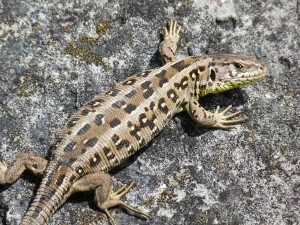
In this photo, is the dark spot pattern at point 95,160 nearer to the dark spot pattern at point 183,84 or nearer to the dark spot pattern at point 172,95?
the dark spot pattern at point 172,95

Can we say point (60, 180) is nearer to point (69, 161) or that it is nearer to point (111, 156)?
point (69, 161)

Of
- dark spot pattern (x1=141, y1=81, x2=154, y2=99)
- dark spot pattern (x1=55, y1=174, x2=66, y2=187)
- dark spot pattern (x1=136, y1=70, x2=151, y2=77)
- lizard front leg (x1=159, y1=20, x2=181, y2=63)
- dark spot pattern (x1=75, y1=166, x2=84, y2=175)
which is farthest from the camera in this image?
lizard front leg (x1=159, y1=20, x2=181, y2=63)

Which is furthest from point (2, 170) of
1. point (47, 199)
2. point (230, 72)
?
point (230, 72)

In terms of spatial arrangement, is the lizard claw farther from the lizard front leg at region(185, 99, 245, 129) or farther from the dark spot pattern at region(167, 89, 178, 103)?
the lizard front leg at region(185, 99, 245, 129)

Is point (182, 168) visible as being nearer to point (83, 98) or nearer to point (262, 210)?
point (262, 210)

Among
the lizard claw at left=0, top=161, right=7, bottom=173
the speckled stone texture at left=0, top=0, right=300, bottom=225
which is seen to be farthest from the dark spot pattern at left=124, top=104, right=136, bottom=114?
the lizard claw at left=0, top=161, right=7, bottom=173

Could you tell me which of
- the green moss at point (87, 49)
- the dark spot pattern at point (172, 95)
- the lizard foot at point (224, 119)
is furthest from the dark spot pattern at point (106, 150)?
the lizard foot at point (224, 119)

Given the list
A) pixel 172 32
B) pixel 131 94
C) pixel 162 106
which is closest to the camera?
A: pixel 131 94
